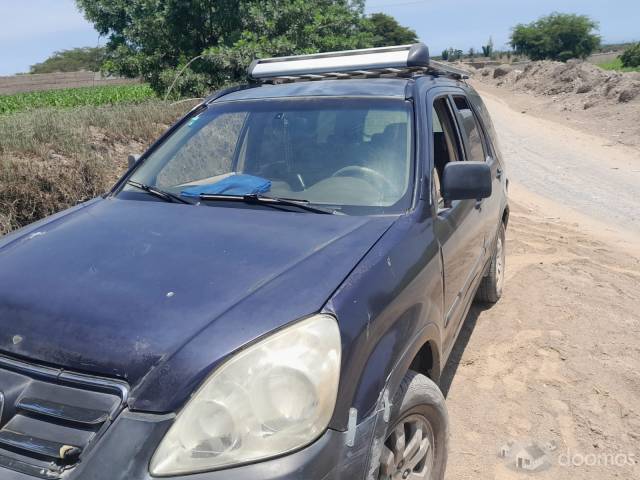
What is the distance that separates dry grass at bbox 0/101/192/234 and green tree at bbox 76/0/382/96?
321cm

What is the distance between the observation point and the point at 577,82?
2406cm

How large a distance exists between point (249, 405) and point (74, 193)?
5.18 m

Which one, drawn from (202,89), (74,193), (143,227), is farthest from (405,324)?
(202,89)

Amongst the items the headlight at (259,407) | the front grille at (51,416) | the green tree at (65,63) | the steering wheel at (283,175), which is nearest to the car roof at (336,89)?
the steering wheel at (283,175)

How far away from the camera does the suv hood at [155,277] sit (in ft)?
5.63

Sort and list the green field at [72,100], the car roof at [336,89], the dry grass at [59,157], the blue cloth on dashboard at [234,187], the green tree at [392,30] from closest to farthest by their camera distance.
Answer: the blue cloth on dashboard at [234,187] → the car roof at [336,89] → the dry grass at [59,157] → the green field at [72,100] → the green tree at [392,30]

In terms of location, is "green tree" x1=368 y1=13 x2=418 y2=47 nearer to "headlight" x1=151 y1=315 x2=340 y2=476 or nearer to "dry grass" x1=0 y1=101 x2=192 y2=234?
"dry grass" x1=0 y1=101 x2=192 y2=234

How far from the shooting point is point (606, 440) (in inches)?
122

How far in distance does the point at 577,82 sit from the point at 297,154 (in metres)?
24.5

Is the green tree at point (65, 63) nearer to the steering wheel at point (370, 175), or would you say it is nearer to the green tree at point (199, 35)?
the green tree at point (199, 35)

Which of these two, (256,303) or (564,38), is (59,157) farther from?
(564,38)

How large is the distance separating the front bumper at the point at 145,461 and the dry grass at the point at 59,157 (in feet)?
15.0

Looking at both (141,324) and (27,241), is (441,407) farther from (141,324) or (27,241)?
(27,241)

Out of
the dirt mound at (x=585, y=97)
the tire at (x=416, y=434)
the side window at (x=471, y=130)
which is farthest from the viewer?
the dirt mound at (x=585, y=97)
